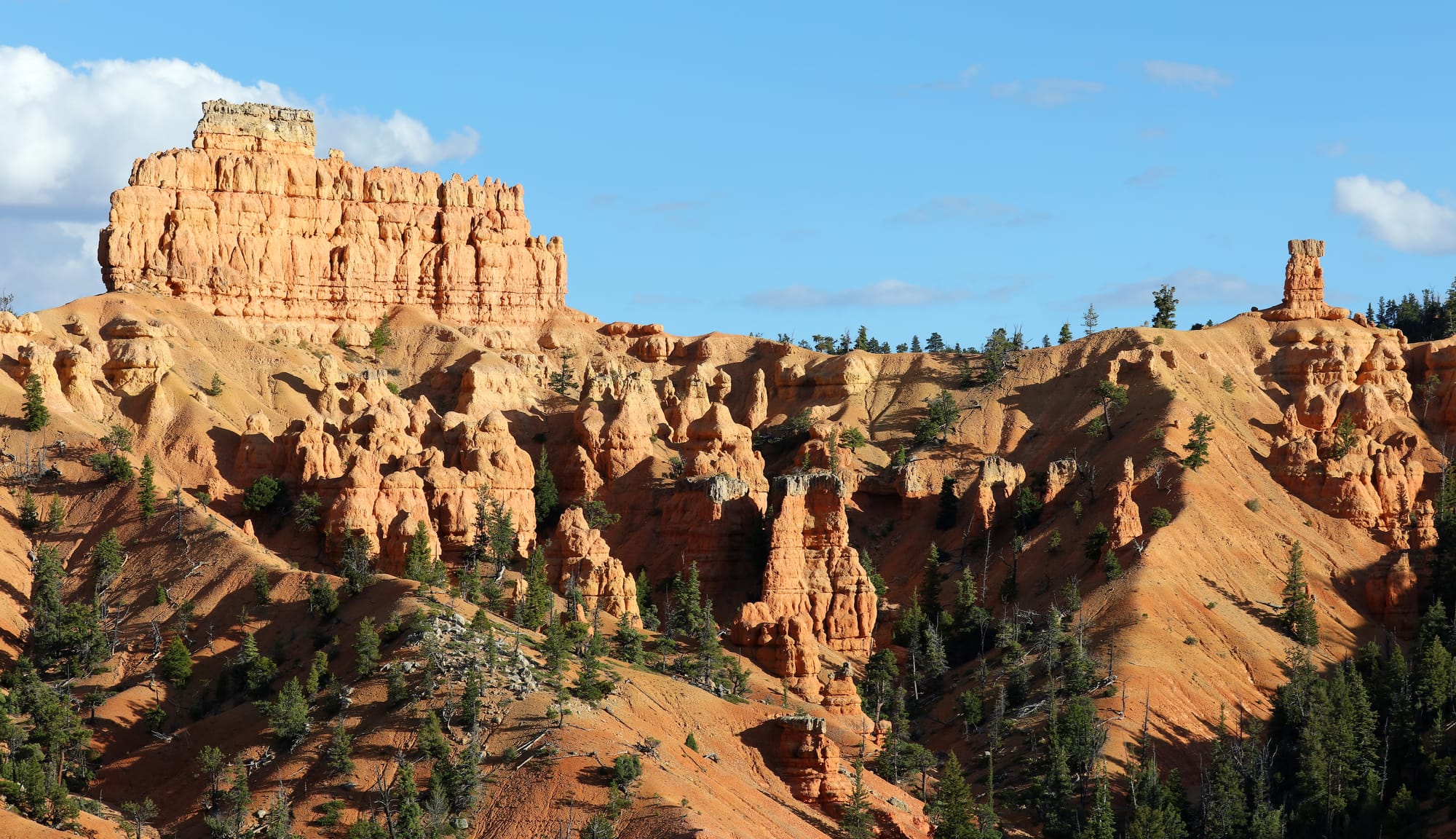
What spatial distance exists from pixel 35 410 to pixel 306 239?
47.3m

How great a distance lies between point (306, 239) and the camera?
174 metres

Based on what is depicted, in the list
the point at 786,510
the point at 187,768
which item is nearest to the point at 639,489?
the point at 786,510

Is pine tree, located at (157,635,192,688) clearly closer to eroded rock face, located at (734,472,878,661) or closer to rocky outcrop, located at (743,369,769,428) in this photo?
eroded rock face, located at (734,472,878,661)

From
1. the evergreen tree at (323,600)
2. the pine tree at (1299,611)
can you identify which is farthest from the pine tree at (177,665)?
the pine tree at (1299,611)

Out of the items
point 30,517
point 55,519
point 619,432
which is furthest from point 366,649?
point 619,432

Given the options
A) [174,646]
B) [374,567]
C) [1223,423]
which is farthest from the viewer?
[1223,423]

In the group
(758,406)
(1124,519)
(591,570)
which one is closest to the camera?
(591,570)

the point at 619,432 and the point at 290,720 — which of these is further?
the point at 619,432

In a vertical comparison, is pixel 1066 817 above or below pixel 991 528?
below

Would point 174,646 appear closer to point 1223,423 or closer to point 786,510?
point 786,510

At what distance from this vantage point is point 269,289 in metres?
170

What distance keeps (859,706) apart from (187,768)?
114ft

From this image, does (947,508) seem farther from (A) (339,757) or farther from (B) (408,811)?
(B) (408,811)

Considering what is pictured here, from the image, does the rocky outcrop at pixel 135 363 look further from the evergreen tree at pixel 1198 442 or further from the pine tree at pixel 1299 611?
the pine tree at pixel 1299 611
